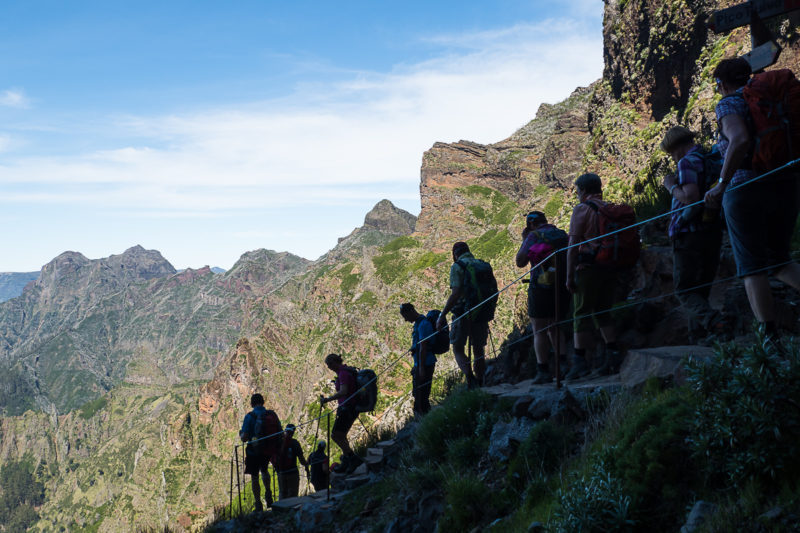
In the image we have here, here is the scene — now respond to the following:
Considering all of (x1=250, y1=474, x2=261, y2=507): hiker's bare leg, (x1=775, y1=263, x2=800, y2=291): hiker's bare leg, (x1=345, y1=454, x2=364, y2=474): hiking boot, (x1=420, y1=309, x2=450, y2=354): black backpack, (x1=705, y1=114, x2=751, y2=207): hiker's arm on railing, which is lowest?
(x1=250, y1=474, x2=261, y2=507): hiker's bare leg

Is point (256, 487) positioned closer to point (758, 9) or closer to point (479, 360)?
point (479, 360)

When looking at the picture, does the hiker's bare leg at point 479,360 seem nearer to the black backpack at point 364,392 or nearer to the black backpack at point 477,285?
the black backpack at point 477,285

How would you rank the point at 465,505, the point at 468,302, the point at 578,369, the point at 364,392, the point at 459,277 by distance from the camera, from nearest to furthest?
the point at 465,505, the point at 578,369, the point at 459,277, the point at 468,302, the point at 364,392

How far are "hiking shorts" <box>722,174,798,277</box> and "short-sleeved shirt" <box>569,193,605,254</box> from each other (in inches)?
74.7

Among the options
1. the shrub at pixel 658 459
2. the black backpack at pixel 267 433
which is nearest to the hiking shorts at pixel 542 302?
the shrub at pixel 658 459

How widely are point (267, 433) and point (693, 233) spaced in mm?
7649

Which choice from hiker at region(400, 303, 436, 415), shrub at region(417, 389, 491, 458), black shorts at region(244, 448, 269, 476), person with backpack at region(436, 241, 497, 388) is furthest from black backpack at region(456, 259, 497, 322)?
black shorts at region(244, 448, 269, 476)

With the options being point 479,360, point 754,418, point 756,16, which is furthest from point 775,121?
point 479,360

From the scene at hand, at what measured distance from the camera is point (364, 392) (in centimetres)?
894

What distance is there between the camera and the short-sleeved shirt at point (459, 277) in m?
8.05

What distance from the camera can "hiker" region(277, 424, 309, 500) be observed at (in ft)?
32.0

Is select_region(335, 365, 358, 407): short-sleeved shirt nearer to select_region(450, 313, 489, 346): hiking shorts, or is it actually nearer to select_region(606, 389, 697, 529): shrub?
select_region(450, 313, 489, 346): hiking shorts

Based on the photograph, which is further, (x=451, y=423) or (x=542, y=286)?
(x=542, y=286)

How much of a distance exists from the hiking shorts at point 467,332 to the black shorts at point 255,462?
429 centimetres
